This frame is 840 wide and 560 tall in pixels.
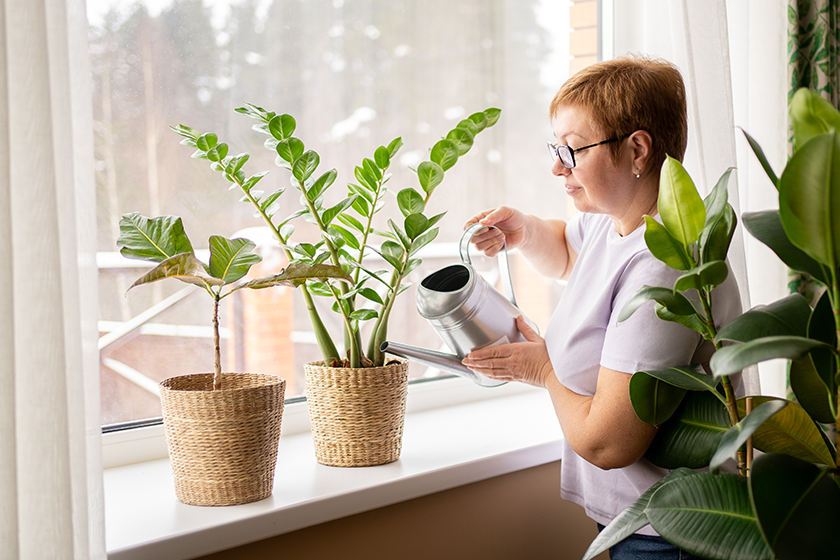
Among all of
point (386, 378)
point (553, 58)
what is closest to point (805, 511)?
point (386, 378)

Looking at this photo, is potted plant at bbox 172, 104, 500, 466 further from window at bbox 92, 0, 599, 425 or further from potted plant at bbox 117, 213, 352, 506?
window at bbox 92, 0, 599, 425

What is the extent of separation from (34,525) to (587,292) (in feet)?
2.77

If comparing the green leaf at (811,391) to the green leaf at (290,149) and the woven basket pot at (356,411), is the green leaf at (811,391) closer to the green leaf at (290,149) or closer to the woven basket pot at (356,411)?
the woven basket pot at (356,411)

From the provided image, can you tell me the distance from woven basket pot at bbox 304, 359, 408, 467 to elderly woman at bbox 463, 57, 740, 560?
15 cm

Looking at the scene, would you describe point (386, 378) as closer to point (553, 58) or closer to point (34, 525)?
point (34, 525)

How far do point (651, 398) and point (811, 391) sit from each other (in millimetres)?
177

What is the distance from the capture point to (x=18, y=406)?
2.26 feet

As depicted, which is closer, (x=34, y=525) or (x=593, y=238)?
(x=34, y=525)

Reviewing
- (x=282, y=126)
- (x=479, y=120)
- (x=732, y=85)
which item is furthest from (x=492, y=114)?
(x=732, y=85)

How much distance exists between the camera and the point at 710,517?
0.65 meters

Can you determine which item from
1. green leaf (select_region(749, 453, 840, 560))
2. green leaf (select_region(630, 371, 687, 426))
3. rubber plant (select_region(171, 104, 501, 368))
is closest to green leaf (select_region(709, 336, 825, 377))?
green leaf (select_region(749, 453, 840, 560))

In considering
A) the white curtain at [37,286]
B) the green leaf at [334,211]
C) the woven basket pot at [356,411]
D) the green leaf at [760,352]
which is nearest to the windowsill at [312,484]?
the woven basket pot at [356,411]

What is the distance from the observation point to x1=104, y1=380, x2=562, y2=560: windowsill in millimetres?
886

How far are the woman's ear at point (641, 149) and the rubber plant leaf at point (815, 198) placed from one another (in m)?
0.49
